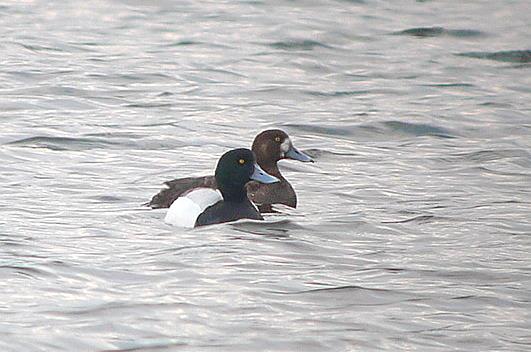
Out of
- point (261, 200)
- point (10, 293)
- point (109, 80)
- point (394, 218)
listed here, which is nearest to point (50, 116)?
point (109, 80)

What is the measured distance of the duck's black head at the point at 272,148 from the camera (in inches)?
461

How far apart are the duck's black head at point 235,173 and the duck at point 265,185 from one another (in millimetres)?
126

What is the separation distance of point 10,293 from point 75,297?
12.7 inches

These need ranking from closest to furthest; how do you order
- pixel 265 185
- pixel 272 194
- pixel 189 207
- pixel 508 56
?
pixel 189 207 < pixel 272 194 < pixel 265 185 < pixel 508 56

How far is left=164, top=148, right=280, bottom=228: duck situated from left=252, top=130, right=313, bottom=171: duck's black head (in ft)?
2.85

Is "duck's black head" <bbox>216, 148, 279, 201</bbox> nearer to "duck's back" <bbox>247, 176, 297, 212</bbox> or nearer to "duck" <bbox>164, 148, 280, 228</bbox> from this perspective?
"duck" <bbox>164, 148, 280, 228</bbox>

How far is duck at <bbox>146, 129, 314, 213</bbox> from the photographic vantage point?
10.7 m

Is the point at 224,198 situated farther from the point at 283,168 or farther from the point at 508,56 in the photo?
the point at 508,56

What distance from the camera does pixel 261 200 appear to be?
37.2 ft

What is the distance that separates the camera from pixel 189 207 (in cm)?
1022

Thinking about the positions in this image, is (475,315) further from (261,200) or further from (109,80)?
(109,80)

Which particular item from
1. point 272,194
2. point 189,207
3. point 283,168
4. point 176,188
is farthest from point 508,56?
point 189,207

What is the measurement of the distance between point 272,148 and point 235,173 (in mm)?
1178

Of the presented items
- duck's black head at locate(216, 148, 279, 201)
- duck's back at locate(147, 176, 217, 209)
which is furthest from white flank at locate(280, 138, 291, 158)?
duck's black head at locate(216, 148, 279, 201)
